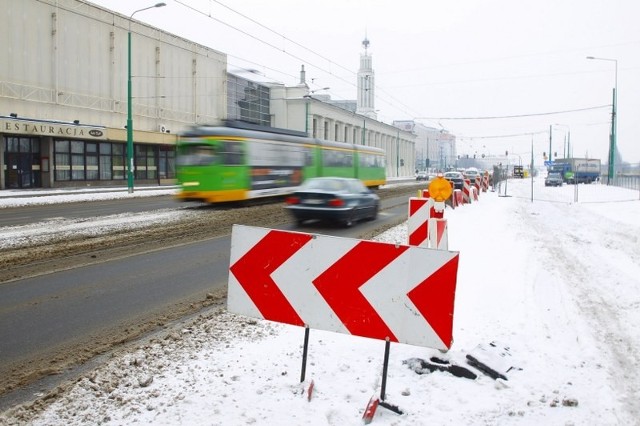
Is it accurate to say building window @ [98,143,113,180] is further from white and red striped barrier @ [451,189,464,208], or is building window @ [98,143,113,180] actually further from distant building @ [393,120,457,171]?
distant building @ [393,120,457,171]

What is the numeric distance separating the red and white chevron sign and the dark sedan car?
10.9 m

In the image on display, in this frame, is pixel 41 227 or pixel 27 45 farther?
pixel 27 45

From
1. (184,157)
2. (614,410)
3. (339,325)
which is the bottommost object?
(614,410)

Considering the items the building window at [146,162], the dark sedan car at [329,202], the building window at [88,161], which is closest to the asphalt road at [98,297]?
the dark sedan car at [329,202]

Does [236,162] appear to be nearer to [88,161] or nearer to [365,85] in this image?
[88,161]

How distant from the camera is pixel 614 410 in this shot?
4.12 m

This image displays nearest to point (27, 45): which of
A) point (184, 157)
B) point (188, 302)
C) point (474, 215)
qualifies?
point (184, 157)

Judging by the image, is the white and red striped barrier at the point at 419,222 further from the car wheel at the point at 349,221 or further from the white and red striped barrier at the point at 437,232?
the car wheel at the point at 349,221

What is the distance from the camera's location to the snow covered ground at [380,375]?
3.95 meters

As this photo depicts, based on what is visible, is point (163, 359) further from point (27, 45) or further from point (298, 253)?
point (27, 45)

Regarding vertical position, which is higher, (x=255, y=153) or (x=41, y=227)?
(x=255, y=153)

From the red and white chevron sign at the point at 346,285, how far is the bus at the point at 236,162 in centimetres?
1705

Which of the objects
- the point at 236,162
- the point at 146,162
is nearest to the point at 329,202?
the point at 236,162

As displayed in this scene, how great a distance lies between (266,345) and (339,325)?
4.39 ft
